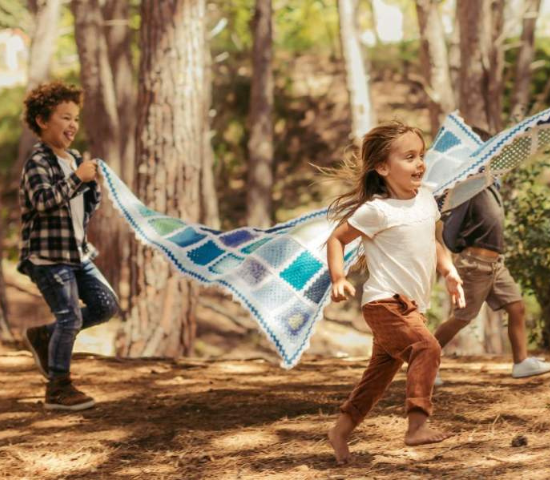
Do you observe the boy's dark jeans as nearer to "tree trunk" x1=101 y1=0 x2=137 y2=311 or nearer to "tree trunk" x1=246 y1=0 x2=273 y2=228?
"tree trunk" x1=101 y1=0 x2=137 y2=311

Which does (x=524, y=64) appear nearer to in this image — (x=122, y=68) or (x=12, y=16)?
(x=122, y=68)

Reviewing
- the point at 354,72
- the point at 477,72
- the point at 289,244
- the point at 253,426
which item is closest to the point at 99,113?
the point at 354,72

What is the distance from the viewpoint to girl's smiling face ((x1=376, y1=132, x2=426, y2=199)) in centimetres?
385

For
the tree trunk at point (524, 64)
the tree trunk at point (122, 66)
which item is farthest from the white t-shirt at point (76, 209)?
the tree trunk at point (122, 66)

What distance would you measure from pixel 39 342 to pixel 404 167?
2.76m

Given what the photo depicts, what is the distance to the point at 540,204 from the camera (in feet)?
22.5

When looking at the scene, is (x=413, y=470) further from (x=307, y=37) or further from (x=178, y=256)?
(x=307, y=37)

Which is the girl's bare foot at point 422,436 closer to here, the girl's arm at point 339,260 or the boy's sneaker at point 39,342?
the girl's arm at point 339,260

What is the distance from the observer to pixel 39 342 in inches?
216

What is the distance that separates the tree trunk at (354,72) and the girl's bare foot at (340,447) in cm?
667

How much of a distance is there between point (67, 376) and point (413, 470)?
2439mm

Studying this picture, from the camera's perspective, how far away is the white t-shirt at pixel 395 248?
3.81 metres

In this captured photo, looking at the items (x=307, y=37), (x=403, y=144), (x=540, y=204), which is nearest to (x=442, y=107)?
(x=540, y=204)

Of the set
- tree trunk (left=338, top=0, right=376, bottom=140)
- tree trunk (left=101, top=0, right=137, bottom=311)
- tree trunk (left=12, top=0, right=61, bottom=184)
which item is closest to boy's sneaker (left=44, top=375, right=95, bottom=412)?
tree trunk (left=338, top=0, right=376, bottom=140)
